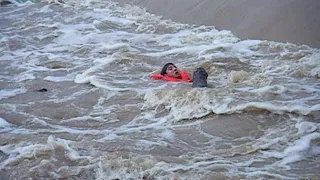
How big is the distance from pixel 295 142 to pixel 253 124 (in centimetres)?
78

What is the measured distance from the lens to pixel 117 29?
14234mm

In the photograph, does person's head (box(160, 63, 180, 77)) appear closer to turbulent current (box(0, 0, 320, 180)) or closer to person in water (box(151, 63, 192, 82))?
person in water (box(151, 63, 192, 82))

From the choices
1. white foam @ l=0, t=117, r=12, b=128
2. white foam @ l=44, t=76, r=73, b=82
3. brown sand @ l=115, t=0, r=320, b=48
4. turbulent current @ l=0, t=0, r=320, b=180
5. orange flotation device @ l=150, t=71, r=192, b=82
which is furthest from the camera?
brown sand @ l=115, t=0, r=320, b=48

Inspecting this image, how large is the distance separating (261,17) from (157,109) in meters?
5.00

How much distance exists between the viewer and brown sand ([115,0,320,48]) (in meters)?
10.6

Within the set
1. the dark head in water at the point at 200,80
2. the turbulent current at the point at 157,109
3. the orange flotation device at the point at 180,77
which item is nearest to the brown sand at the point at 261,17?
the turbulent current at the point at 157,109

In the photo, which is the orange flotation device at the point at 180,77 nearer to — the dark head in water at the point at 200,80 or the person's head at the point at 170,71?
the person's head at the point at 170,71

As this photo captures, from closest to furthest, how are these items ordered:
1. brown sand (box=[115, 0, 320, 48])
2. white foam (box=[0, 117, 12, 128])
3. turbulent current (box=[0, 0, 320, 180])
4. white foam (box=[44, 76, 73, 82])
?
turbulent current (box=[0, 0, 320, 180]) < white foam (box=[0, 117, 12, 128]) < white foam (box=[44, 76, 73, 82]) < brown sand (box=[115, 0, 320, 48])

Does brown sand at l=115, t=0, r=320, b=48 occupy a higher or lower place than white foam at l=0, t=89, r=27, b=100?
higher

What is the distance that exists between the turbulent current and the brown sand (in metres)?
0.29

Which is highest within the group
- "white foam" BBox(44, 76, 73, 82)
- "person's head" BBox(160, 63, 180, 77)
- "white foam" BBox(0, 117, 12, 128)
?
"person's head" BBox(160, 63, 180, 77)

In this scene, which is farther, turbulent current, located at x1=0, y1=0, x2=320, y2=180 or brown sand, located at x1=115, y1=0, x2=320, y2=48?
brown sand, located at x1=115, y1=0, x2=320, y2=48

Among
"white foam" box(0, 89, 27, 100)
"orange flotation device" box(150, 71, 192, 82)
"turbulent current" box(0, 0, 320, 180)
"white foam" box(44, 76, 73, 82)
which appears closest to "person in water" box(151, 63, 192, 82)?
"orange flotation device" box(150, 71, 192, 82)

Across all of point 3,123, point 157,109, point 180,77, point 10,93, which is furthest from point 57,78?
point 157,109
